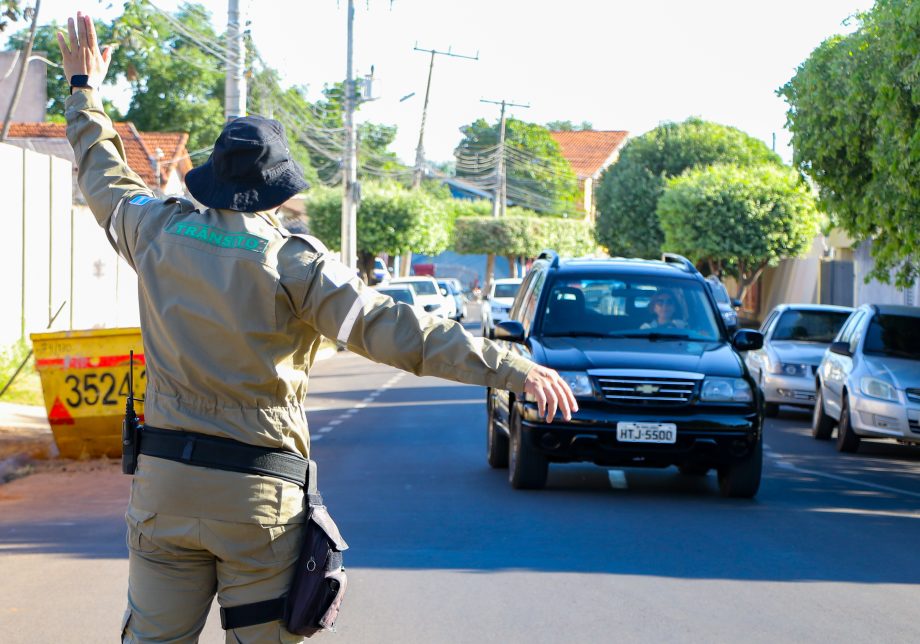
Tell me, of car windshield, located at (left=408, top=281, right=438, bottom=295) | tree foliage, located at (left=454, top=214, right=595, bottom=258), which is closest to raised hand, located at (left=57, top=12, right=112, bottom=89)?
car windshield, located at (left=408, top=281, right=438, bottom=295)

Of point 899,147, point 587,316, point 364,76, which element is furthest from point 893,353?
point 364,76

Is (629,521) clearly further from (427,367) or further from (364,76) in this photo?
(364,76)

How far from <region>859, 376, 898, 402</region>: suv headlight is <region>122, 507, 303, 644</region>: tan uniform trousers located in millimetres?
11312

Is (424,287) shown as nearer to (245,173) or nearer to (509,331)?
(509,331)

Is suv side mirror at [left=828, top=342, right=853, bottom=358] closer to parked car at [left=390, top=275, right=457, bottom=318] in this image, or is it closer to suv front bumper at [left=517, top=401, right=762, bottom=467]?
suv front bumper at [left=517, top=401, right=762, bottom=467]

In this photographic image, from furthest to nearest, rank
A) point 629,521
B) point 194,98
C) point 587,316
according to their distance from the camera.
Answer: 1. point 194,98
2. point 587,316
3. point 629,521

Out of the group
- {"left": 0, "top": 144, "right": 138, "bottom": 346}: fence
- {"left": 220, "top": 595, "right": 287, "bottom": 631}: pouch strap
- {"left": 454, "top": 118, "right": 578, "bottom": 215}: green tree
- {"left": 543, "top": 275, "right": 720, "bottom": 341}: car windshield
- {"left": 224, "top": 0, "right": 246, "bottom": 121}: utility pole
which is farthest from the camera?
{"left": 454, "top": 118, "right": 578, "bottom": 215}: green tree

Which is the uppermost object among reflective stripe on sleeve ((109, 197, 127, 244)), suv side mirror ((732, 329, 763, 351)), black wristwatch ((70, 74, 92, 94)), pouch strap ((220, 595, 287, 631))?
black wristwatch ((70, 74, 92, 94))

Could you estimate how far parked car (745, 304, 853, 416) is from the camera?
60.5 ft

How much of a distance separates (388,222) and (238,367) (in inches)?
1984

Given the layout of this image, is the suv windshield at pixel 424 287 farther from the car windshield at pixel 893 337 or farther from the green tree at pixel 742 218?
the car windshield at pixel 893 337

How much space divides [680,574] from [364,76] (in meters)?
32.5

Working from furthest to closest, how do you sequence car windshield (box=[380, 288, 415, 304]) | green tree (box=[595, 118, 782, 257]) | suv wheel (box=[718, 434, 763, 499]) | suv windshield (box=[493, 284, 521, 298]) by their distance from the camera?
green tree (box=[595, 118, 782, 257])
suv windshield (box=[493, 284, 521, 298])
car windshield (box=[380, 288, 415, 304])
suv wheel (box=[718, 434, 763, 499])

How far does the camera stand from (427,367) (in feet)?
11.7
